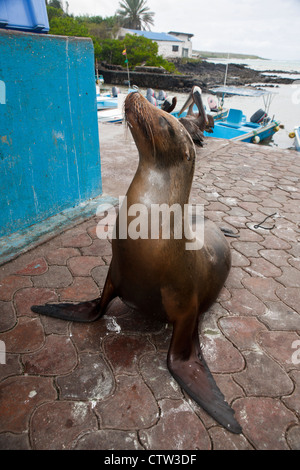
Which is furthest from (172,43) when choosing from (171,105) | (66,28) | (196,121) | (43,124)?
(43,124)

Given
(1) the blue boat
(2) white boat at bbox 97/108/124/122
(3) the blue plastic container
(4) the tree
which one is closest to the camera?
(3) the blue plastic container

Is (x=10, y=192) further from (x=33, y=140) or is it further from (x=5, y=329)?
(x=5, y=329)

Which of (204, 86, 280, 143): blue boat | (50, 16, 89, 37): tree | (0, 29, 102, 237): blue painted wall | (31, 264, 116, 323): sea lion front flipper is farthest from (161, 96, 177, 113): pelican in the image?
(50, 16, 89, 37): tree

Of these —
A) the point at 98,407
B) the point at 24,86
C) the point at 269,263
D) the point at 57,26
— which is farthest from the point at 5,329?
the point at 57,26

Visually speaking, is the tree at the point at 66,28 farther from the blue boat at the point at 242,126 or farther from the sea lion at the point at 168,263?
the sea lion at the point at 168,263

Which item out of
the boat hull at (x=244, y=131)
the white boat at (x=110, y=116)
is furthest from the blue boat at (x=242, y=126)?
the white boat at (x=110, y=116)

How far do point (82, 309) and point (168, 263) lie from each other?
0.85m

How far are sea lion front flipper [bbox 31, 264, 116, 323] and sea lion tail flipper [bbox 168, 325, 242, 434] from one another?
557 millimetres

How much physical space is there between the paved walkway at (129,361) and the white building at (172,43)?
66.0 metres

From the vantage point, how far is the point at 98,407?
1.67 metres

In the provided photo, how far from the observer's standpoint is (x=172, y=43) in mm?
64625

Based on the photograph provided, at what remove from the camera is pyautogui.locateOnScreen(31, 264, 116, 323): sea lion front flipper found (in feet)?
7.04

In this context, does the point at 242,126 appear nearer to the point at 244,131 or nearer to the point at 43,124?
the point at 244,131

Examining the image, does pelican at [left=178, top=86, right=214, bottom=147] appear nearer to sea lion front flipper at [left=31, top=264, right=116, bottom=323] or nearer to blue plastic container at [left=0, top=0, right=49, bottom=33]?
blue plastic container at [left=0, top=0, right=49, bottom=33]
